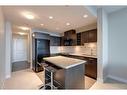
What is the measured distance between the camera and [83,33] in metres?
2.66

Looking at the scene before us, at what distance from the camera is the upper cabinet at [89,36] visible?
2.39 m

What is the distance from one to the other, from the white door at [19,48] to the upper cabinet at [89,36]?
4.47 metres

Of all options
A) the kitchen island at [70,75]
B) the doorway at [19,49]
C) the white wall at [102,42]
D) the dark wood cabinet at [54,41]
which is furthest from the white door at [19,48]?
the white wall at [102,42]

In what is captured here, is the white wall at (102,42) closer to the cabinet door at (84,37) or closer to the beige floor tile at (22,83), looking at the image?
the cabinet door at (84,37)

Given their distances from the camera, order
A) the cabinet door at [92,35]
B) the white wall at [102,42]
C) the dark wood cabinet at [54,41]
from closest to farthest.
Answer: the white wall at [102,42] → the cabinet door at [92,35] → the dark wood cabinet at [54,41]

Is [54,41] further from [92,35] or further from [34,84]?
[34,84]

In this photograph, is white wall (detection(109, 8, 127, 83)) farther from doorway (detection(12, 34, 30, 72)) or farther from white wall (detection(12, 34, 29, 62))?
white wall (detection(12, 34, 29, 62))

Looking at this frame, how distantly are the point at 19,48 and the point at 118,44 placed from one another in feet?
18.1

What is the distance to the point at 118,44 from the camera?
2.26 metres

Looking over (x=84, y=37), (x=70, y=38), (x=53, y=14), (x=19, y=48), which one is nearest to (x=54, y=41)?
(x=70, y=38)

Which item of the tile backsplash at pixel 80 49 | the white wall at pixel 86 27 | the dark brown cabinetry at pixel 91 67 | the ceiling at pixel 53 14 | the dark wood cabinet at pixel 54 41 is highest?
the ceiling at pixel 53 14

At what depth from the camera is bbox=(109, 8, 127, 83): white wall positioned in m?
2.19
